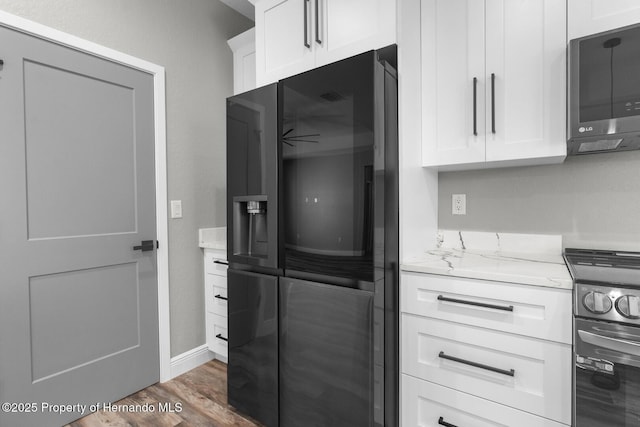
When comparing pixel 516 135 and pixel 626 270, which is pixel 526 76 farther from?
pixel 626 270

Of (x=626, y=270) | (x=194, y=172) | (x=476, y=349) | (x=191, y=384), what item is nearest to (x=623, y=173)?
(x=626, y=270)

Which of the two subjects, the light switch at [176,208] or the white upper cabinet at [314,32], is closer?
the white upper cabinet at [314,32]

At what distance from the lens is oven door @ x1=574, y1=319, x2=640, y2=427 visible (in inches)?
40.6

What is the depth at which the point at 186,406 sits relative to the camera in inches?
76.9

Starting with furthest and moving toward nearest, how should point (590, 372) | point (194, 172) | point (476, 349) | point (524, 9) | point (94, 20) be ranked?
1. point (194, 172)
2. point (94, 20)
3. point (524, 9)
4. point (476, 349)
5. point (590, 372)

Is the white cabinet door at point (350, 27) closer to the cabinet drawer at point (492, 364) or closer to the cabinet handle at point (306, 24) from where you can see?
the cabinet handle at point (306, 24)

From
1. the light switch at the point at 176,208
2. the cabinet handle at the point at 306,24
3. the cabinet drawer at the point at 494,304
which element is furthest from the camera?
the light switch at the point at 176,208

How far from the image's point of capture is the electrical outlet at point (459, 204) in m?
1.97

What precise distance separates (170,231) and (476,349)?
199 centimetres

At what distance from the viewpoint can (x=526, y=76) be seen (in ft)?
4.96

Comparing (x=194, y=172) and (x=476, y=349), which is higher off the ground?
(x=194, y=172)

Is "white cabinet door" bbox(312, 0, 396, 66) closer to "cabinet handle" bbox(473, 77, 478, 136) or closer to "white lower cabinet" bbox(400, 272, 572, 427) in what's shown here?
"cabinet handle" bbox(473, 77, 478, 136)

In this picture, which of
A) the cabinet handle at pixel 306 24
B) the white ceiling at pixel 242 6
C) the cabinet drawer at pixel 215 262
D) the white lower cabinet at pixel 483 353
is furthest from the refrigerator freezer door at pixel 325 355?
the white ceiling at pixel 242 6

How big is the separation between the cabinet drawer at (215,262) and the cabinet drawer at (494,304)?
136cm
